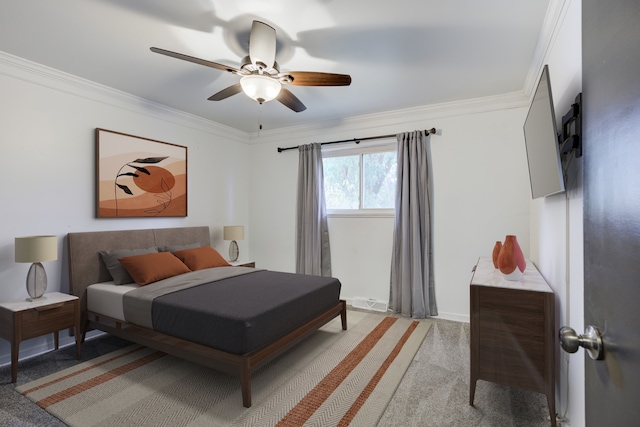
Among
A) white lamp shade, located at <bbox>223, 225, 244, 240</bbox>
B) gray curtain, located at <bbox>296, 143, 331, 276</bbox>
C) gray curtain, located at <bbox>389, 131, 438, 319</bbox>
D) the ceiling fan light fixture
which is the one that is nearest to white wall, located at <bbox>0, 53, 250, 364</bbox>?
white lamp shade, located at <bbox>223, 225, 244, 240</bbox>

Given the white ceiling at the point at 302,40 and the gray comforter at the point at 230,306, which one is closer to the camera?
the white ceiling at the point at 302,40

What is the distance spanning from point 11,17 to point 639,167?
3332 millimetres

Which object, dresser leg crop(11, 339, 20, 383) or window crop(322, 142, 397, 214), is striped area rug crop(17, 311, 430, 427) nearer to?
dresser leg crop(11, 339, 20, 383)

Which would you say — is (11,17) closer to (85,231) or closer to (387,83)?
(85,231)

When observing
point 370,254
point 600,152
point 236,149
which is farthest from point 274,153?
point 600,152

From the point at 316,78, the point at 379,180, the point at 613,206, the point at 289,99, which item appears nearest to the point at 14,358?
the point at 289,99

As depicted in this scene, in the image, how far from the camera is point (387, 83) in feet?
10.5

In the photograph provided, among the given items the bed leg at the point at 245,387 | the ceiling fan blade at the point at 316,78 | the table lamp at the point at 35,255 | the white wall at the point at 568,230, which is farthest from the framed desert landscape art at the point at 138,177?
the white wall at the point at 568,230

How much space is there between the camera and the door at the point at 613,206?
1.78ft

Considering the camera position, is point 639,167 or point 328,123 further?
point 328,123

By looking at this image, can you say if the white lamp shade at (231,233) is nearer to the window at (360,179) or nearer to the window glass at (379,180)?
the window at (360,179)

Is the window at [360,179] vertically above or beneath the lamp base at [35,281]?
above

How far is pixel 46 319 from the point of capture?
254 cm

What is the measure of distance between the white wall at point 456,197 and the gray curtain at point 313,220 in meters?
0.15
